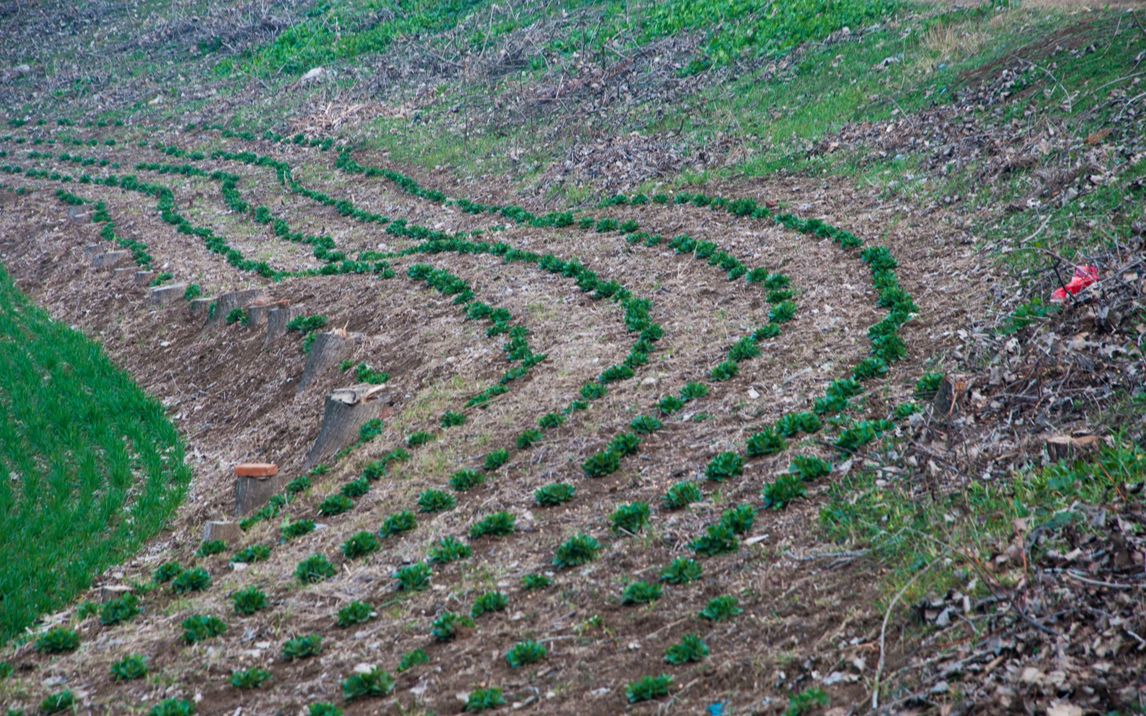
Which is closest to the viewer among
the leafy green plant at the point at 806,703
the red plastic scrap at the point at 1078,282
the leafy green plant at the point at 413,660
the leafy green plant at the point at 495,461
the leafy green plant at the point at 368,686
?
the leafy green plant at the point at 806,703

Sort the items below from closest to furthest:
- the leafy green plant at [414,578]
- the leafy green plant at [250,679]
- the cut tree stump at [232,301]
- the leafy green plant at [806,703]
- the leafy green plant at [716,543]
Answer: the leafy green plant at [806,703] → the leafy green plant at [250,679] → the leafy green plant at [716,543] → the leafy green plant at [414,578] → the cut tree stump at [232,301]

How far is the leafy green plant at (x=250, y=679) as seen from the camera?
4875 millimetres

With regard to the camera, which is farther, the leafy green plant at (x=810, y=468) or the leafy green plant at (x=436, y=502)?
the leafy green plant at (x=436, y=502)

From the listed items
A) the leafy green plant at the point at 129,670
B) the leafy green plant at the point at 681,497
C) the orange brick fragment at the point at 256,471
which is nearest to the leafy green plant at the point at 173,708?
the leafy green plant at the point at 129,670

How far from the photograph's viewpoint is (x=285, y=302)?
447 inches

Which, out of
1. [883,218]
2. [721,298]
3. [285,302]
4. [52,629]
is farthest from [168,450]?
[883,218]

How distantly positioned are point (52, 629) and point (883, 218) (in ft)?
27.6

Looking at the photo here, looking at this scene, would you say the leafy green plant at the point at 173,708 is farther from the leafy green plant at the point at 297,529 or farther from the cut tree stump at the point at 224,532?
the cut tree stump at the point at 224,532

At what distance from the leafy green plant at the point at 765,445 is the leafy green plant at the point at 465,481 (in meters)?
1.78

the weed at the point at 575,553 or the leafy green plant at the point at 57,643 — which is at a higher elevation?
the leafy green plant at the point at 57,643

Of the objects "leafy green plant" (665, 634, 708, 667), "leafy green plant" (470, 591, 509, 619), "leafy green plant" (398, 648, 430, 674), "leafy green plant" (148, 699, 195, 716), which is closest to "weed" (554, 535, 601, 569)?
"leafy green plant" (470, 591, 509, 619)

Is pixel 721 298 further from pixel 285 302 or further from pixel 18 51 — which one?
pixel 18 51

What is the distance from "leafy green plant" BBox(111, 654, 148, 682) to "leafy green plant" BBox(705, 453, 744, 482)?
10.7 feet

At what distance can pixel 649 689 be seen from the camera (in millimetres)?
4156
